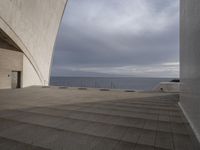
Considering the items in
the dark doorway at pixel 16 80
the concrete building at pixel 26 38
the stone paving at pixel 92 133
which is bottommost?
the stone paving at pixel 92 133

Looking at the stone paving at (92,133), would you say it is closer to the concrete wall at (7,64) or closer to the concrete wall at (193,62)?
the concrete wall at (193,62)

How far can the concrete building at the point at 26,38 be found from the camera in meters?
13.9

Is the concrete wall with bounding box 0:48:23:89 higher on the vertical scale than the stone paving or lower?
higher

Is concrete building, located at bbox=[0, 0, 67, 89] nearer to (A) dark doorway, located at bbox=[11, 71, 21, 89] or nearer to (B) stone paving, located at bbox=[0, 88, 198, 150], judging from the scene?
(A) dark doorway, located at bbox=[11, 71, 21, 89]

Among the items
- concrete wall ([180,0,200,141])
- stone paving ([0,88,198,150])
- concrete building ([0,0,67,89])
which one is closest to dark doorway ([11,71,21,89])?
concrete building ([0,0,67,89])

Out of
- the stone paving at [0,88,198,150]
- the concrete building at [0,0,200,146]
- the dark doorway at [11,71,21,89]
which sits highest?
the concrete building at [0,0,200,146]

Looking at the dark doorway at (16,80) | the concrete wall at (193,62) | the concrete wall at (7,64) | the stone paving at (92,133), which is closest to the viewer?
the stone paving at (92,133)

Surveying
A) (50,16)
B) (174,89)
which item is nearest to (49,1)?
(50,16)

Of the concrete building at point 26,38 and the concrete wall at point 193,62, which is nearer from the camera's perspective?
the concrete wall at point 193,62

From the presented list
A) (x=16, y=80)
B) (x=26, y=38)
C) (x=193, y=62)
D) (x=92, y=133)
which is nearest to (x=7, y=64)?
(x=16, y=80)

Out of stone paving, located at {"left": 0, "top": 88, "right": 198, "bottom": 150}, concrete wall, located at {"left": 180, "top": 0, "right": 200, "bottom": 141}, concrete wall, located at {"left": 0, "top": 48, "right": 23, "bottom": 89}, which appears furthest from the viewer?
concrete wall, located at {"left": 0, "top": 48, "right": 23, "bottom": 89}

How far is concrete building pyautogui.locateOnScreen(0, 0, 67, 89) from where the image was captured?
1393cm

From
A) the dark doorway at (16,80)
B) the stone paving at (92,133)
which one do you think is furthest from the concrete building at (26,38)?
the stone paving at (92,133)

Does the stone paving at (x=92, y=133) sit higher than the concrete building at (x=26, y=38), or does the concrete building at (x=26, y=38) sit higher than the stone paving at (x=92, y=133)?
the concrete building at (x=26, y=38)
